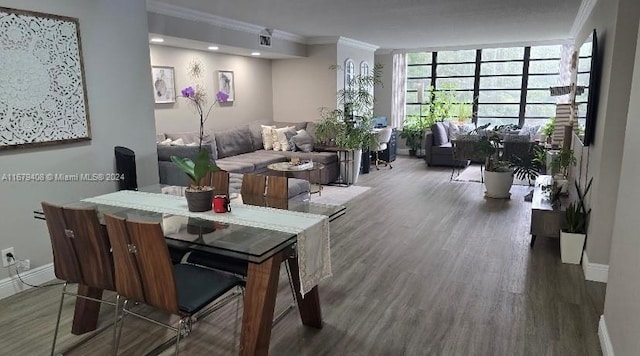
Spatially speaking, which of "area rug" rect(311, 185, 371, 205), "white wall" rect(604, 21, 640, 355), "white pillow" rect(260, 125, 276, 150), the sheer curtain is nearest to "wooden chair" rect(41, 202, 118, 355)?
"white wall" rect(604, 21, 640, 355)

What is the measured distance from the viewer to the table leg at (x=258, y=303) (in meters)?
2.07

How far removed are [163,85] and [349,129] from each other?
279 cm

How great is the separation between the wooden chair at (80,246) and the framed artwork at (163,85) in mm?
3779

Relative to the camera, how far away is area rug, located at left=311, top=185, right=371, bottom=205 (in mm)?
5801

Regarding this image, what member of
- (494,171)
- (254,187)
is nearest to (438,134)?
(494,171)

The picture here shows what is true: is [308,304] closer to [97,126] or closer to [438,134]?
[97,126]

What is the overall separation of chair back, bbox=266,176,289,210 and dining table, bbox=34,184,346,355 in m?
0.15

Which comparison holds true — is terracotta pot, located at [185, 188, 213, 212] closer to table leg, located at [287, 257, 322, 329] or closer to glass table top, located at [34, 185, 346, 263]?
glass table top, located at [34, 185, 346, 263]

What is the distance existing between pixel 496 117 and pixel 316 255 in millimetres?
8236

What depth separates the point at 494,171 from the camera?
19.1ft

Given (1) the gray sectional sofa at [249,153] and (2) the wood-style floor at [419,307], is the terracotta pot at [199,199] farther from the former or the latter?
(1) the gray sectional sofa at [249,153]

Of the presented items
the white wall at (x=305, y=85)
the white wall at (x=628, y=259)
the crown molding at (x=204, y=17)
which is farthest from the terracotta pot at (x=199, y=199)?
the white wall at (x=305, y=85)

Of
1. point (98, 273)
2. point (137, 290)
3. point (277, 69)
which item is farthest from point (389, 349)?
point (277, 69)

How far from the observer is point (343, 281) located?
130 inches
